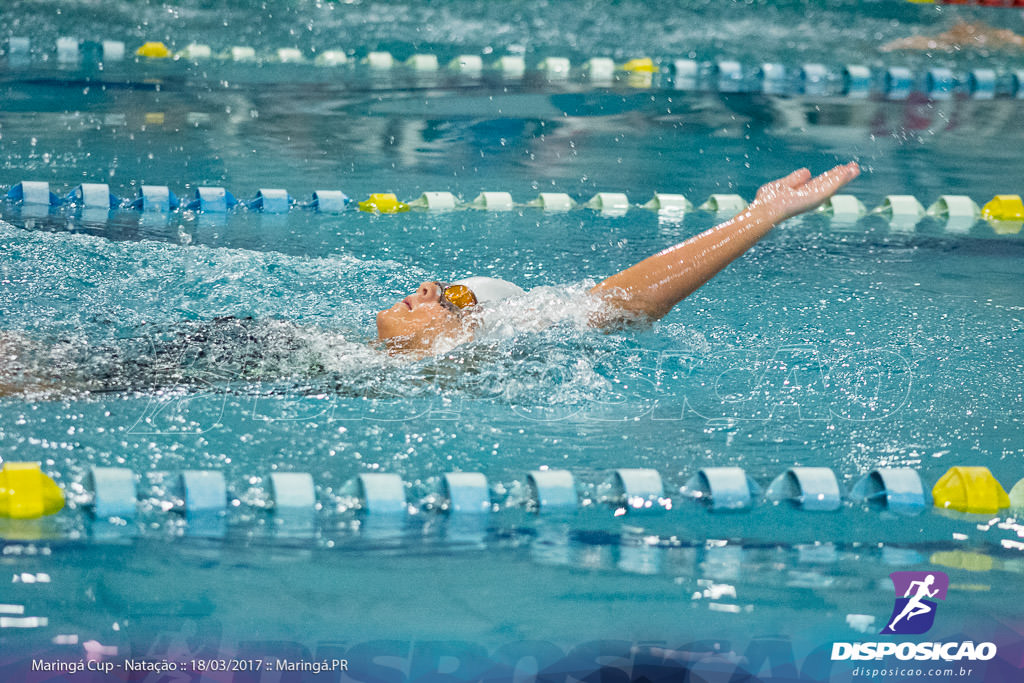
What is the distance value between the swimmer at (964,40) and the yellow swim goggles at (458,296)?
602cm

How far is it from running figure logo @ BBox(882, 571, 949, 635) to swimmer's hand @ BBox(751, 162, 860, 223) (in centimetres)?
99

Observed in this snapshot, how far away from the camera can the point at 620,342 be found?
331cm

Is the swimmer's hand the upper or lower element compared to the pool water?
upper

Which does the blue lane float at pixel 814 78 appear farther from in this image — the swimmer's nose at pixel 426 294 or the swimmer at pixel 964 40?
the swimmer's nose at pixel 426 294

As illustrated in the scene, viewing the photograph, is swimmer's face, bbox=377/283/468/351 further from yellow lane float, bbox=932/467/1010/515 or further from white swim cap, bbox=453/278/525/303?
yellow lane float, bbox=932/467/1010/515


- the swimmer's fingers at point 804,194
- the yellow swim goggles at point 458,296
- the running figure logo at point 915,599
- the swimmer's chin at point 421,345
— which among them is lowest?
the running figure logo at point 915,599

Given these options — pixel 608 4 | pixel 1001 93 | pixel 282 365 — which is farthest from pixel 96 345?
pixel 608 4

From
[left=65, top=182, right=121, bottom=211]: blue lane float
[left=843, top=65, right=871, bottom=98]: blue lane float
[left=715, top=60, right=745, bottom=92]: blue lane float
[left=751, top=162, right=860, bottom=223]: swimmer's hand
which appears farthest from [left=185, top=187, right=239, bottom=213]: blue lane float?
[left=843, top=65, right=871, bottom=98]: blue lane float

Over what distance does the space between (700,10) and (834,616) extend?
7.58m

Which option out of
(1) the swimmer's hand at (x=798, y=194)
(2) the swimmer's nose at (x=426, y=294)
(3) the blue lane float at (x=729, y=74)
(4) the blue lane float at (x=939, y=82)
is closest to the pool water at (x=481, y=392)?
(2) the swimmer's nose at (x=426, y=294)

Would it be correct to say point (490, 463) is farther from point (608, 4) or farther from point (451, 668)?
point (608, 4)

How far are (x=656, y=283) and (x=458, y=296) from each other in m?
0.50

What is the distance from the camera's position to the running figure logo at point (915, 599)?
2262 mm

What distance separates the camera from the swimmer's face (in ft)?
10.3
